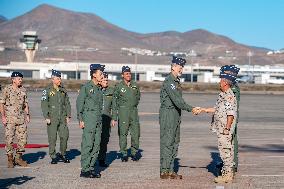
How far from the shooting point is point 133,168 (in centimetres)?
1373

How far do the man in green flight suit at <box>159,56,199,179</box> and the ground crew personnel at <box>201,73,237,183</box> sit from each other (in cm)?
74

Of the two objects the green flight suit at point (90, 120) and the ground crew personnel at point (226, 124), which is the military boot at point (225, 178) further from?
the green flight suit at point (90, 120)

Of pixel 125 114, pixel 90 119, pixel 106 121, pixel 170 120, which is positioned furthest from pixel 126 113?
pixel 170 120

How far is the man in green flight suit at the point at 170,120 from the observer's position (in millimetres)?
12180

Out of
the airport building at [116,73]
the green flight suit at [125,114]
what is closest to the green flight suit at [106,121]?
the green flight suit at [125,114]

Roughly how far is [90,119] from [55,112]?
2.23 metres

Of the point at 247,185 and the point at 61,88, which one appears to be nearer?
the point at 247,185

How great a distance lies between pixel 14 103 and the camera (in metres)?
13.7

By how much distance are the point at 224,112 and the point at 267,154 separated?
17.7 feet

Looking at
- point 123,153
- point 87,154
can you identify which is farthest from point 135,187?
point 123,153

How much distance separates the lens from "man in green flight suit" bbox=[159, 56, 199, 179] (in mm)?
12180

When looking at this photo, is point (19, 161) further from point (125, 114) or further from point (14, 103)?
point (125, 114)

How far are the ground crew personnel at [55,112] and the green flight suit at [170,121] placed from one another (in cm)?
325

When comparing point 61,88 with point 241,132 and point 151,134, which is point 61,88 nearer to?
point 151,134
